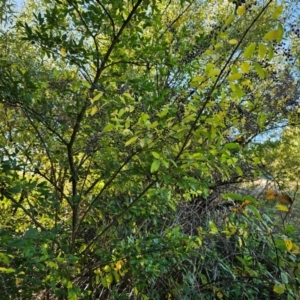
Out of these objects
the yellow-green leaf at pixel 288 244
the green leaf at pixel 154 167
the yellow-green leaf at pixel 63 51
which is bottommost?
the yellow-green leaf at pixel 288 244

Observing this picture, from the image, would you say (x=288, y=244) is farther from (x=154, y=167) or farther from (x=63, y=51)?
(x=63, y=51)

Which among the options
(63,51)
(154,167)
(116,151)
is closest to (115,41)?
(63,51)

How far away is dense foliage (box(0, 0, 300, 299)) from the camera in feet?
3.63

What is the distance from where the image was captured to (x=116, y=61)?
155 cm

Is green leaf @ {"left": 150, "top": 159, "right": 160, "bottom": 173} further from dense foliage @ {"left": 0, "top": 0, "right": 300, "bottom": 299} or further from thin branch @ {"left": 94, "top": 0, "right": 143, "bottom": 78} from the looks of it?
thin branch @ {"left": 94, "top": 0, "right": 143, "bottom": 78}

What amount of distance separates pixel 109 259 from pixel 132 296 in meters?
0.58

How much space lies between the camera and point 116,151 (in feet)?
4.50

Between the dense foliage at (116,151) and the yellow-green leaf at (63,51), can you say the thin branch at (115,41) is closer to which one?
the dense foliage at (116,151)

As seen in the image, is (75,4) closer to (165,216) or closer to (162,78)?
(162,78)

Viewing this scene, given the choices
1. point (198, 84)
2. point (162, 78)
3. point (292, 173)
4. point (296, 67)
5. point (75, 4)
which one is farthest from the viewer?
point (296, 67)

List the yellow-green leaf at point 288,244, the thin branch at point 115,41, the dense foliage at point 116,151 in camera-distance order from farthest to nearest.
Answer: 1. the thin branch at point 115,41
2. the dense foliage at point 116,151
3. the yellow-green leaf at point 288,244

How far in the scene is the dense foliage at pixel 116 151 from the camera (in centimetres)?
111

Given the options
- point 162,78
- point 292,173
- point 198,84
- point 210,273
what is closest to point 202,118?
point 198,84

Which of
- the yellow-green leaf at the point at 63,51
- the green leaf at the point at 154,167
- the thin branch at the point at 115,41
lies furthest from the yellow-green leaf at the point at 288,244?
the yellow-green leaf at the point at 63,51
